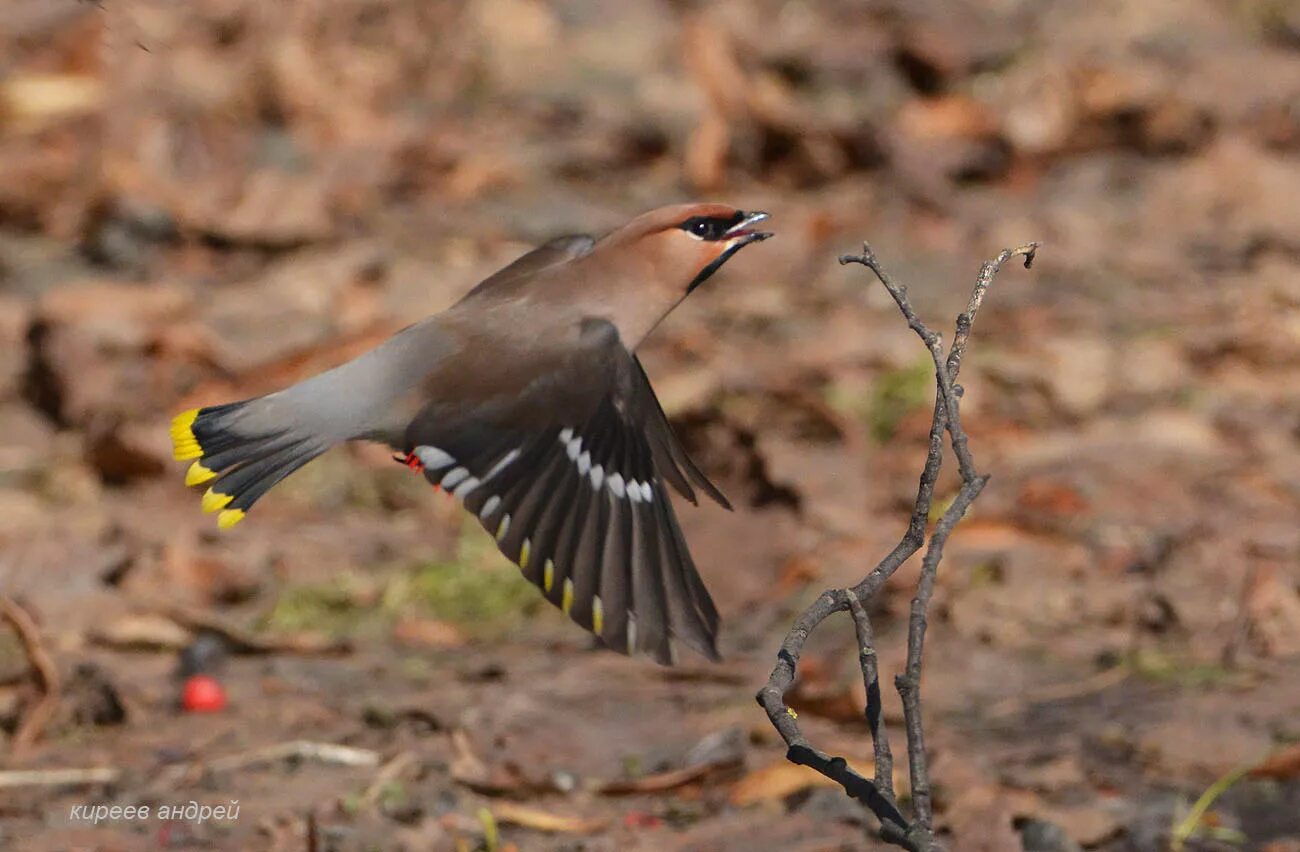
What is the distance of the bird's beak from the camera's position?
3912mm

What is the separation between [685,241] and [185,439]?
1.05m

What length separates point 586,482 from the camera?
12.4ft

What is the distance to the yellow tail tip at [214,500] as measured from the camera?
3.63 m

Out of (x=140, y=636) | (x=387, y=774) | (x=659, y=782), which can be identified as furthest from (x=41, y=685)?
(x=659, y=782)

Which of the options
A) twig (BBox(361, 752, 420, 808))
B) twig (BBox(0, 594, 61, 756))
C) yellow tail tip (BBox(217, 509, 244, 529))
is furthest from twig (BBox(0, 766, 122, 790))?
yellow tail tip (BBox(217, 509, 244, 529))

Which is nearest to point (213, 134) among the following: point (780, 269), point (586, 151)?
point (586, 151)

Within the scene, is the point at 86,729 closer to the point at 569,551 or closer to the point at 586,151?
the point at 569,551

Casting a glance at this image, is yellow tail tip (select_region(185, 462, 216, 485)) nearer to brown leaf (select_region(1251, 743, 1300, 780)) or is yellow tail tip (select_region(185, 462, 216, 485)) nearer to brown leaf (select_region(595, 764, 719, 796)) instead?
brown leaf (select_region(595, 764, 719, 796))

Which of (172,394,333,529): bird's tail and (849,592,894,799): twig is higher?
(172,394,333,529): bird's tail

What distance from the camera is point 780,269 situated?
8.13 m

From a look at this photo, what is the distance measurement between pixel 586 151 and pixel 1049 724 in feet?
16.5

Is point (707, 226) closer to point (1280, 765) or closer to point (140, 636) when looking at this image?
point (1280, 765)

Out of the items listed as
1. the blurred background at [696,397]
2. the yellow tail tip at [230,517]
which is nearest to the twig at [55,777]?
the blurred background at [696,397]

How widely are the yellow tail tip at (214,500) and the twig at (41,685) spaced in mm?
827
